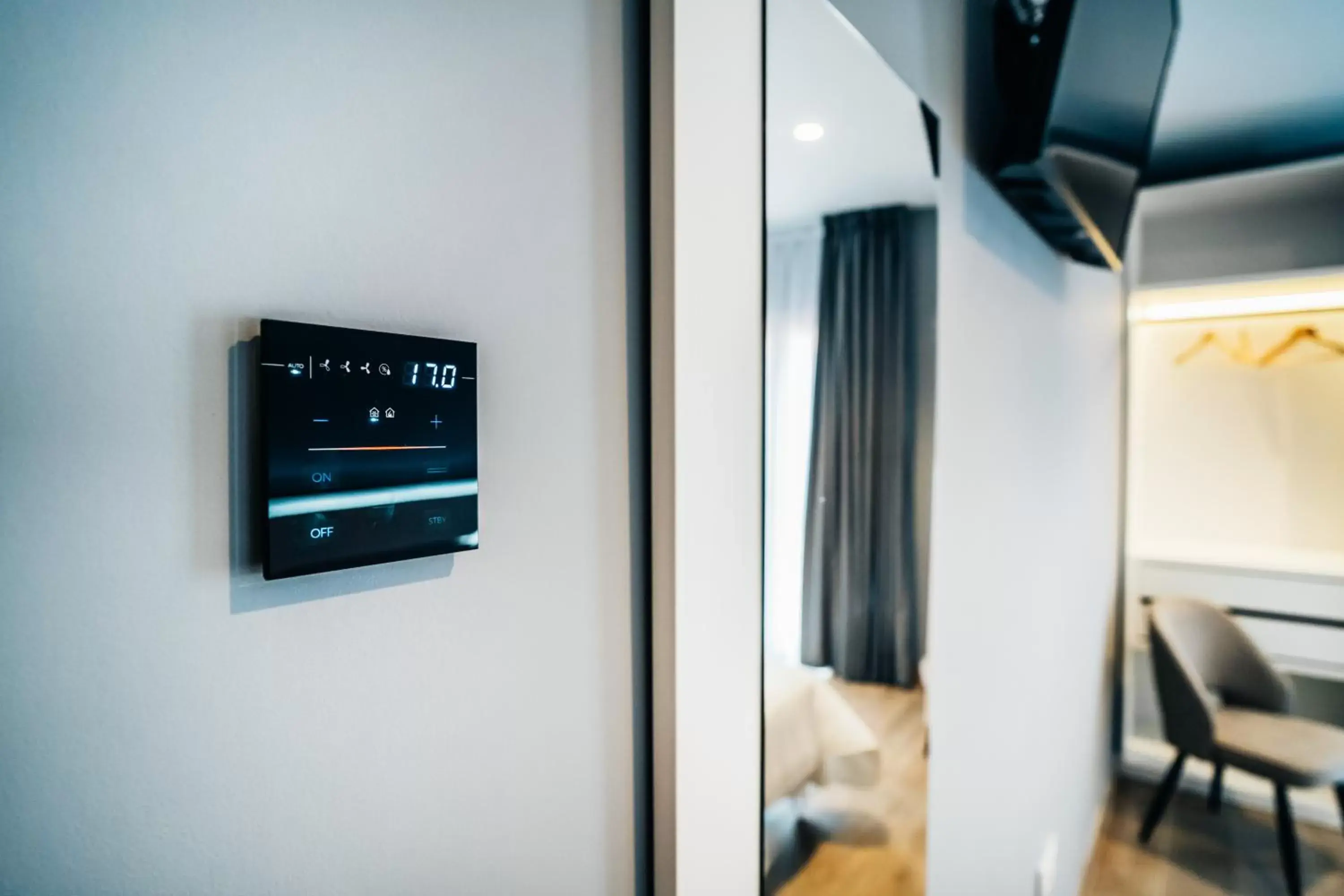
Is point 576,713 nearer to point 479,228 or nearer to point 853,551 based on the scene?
point 479,228

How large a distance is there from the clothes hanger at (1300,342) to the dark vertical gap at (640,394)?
11.6 feet

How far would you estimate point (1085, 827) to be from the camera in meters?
2.39

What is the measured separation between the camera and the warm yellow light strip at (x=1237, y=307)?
274cm

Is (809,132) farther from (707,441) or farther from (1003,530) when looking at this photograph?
(1003,530)

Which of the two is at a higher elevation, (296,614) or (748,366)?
(748,366)

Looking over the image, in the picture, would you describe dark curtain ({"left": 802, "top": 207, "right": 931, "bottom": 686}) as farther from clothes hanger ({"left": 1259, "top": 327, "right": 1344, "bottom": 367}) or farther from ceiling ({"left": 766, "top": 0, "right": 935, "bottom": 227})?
clothes hanger ({"left": 1259, "top": 327, "right": 1344, "bottom": 367})

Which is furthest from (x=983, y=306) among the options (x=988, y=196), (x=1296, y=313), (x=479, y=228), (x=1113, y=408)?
(x=1296, y=313)

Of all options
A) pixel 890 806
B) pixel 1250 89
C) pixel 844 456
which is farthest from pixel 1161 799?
pixel 844 456

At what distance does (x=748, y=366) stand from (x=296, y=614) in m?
0.48

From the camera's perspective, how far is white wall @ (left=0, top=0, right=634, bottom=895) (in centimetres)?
31

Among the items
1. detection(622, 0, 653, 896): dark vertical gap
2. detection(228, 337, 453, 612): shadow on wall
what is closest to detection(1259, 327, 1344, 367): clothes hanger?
detection(622, 0, 653, 896): dark vertical gap

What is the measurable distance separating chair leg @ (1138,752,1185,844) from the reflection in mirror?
220 cm

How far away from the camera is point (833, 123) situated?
85 cm

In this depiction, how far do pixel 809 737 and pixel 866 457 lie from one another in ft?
1.28
